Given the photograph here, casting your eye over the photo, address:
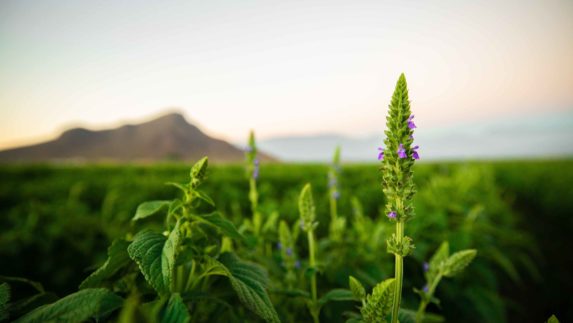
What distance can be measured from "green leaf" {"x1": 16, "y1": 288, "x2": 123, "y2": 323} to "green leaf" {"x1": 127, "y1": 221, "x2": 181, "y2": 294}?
14cm

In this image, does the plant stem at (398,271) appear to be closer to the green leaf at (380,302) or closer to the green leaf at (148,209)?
the green leaf at (380,302)

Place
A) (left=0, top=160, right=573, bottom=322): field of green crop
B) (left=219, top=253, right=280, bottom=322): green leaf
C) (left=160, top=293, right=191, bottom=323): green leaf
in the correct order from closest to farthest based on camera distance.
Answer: (left=160, top=293, right=191, bottom=323): green leaf → (left=219, top=253, right=280, bottom=322): green leaf → (left=0, top=160, right=573, bottom=322): field of green crop

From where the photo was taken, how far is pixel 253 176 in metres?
1.99

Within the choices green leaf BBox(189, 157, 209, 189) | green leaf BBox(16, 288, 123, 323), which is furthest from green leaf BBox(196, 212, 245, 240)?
green leaf BBox(16, 288, 123, 323)

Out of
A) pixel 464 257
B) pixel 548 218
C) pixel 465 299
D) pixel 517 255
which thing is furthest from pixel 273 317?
pixel 548 218

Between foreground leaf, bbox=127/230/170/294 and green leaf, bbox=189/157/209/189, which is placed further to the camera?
green leaf, bbox=189/157/209/189

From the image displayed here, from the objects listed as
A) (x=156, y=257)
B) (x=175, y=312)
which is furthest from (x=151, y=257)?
(x=175, y=312)

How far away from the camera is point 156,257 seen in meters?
0.99

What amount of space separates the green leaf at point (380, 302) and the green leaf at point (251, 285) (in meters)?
0.27

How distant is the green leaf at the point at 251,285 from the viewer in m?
0.98

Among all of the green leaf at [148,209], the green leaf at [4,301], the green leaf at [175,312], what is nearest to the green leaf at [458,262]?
the green leaf at [175,312]

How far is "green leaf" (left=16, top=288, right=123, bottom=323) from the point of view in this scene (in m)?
0.86

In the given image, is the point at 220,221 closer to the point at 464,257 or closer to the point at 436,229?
the point at 464,257

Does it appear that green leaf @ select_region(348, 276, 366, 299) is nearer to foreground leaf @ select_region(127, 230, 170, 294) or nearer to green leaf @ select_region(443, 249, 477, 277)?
green leaf @ select_region(443, 249, 477, 277)
